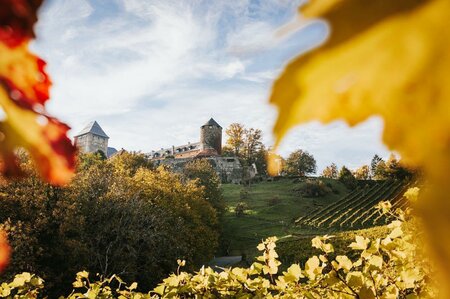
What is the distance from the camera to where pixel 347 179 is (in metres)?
62.6

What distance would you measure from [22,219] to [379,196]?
4365 cm

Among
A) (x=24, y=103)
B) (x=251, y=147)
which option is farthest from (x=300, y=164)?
(x=24, y=103)

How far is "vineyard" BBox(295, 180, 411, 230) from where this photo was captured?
36.5 m

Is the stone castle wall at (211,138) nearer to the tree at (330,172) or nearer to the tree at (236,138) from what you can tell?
the tree at (236,138)

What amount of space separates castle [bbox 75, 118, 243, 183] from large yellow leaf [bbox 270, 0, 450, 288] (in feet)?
228

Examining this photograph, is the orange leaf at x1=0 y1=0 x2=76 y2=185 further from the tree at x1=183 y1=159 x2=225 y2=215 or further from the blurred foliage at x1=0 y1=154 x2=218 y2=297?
the tree at x1=183 y1=159 x2=225 y2=215

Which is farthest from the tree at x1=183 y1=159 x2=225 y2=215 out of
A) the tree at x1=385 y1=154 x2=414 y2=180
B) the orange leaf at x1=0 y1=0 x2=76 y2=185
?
the orange leaf at x1=0 y1=0 x2=76 y2=185

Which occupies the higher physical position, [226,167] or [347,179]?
[226,167]

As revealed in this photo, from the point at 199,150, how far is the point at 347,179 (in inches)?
1342

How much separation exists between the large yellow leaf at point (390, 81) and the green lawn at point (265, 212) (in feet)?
100

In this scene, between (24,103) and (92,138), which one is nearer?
(24,103)

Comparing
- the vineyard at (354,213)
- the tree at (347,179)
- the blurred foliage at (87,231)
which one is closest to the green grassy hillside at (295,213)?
the vineyard at (354,213)

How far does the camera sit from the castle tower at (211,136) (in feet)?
267

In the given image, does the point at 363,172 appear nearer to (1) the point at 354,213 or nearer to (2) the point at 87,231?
(1) the point at 354,213
